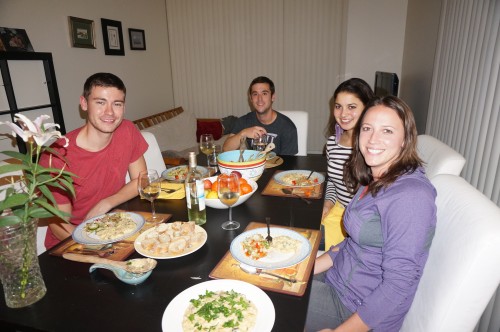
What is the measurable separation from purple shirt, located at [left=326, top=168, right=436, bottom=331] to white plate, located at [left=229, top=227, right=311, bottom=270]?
0.22 metres

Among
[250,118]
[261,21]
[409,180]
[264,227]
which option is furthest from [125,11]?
[409,180]

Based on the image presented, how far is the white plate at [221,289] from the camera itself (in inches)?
31.6

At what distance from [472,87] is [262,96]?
148 centimetres

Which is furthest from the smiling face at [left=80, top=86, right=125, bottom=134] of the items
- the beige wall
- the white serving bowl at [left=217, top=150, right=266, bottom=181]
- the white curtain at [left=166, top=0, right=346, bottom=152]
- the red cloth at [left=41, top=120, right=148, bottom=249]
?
the white curtain at [left=166, top=0, right=346, bottom=152]

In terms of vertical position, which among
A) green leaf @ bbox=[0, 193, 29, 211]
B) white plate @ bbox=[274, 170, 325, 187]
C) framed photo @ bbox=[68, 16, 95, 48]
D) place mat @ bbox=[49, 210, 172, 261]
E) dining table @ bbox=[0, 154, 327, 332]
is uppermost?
framed photo @ bbox=[68, 16, 95, 48]

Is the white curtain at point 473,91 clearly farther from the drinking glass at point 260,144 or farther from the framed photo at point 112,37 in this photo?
the framed photo at point 112,37

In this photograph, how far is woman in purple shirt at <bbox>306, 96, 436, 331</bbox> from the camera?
1.00 meters

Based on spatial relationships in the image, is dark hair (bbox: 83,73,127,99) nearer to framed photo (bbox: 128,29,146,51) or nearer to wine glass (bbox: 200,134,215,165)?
wine glass (bbox: 200,134,215,165)

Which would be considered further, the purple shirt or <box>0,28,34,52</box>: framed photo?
<box>0,28,34,52</box>: framed photo

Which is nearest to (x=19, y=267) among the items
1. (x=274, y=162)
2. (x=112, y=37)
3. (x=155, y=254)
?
(x=155, y=254)

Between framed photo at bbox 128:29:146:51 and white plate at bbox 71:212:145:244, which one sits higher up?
framed photo at bbox 128:29:146:51

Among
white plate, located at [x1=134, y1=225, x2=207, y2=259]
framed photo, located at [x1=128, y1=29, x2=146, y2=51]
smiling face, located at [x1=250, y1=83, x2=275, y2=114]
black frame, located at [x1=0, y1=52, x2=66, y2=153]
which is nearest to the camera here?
white plate, located at [x1=134, y1=225, x2=207, y2=259]

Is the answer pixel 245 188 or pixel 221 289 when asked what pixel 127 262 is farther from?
pixel 245 188

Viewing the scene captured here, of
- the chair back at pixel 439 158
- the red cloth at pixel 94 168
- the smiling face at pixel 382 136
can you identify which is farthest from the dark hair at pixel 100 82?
the chair back at pixel 439 158
